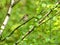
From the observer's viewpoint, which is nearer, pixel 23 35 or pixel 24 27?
pixel 23 35

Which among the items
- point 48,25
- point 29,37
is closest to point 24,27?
point 29,37

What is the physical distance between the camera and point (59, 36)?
4410 millimetres

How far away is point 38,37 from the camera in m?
4.57

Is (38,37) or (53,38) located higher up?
(38,37)

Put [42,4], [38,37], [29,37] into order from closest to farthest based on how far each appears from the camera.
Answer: [42,4], [29,37], [38,37]

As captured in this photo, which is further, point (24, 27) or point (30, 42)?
point (24, 27)

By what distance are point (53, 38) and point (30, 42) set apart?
357mm

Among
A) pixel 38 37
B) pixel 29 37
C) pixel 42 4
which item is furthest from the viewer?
pixel 38 37

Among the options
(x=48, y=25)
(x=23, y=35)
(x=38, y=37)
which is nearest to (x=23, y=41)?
(x=23, y=35)

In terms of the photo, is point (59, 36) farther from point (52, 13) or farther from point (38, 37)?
point (52, 13)

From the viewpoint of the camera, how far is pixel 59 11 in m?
3.86

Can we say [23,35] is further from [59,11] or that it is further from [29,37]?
[59,11]

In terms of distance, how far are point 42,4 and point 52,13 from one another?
0.20 metres

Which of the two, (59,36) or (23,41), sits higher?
(59,36)
